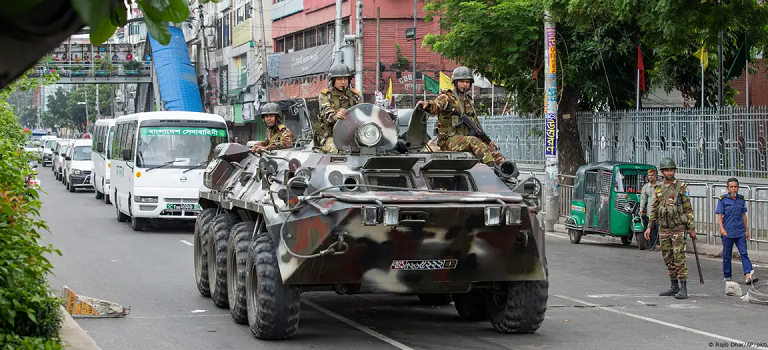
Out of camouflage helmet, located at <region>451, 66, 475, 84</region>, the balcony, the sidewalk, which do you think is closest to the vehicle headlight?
camouflage helmet, located at <region>451, 66, 475, 84</region>

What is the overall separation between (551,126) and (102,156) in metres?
14.2

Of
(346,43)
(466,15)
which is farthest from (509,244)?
(346,43)

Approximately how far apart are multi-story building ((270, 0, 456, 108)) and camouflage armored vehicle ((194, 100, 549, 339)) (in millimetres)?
29576

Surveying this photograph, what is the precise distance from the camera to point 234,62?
6456 cm

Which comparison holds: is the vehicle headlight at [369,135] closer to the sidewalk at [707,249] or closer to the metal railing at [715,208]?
the metal railing at [715,208]

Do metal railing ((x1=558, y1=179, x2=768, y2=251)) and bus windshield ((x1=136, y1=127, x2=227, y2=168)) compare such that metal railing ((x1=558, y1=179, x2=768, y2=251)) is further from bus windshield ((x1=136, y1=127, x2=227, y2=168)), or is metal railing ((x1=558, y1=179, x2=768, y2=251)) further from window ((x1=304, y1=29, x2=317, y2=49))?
window ((x1=304, y1=29, x2=317, y2=49))

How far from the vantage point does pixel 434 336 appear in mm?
9609

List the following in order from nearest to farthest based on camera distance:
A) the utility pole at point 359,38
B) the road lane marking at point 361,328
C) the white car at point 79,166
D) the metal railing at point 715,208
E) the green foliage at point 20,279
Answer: the green foliage at point 20,279, the road lane marking at point 361,328, the metal railing at point 715,208, the utility pole at point 359,38, the white car at point 79,166

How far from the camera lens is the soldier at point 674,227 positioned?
1262 cm

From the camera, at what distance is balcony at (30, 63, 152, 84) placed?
224 feet

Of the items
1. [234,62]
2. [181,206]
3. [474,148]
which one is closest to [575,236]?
[181,206]

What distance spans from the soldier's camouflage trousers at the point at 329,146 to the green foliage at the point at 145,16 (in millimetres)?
7622

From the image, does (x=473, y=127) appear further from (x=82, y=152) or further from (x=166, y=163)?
(x=82, y=152)

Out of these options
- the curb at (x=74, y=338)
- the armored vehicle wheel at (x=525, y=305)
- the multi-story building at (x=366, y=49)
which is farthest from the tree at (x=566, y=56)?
the curb at (x=74, y=338)
